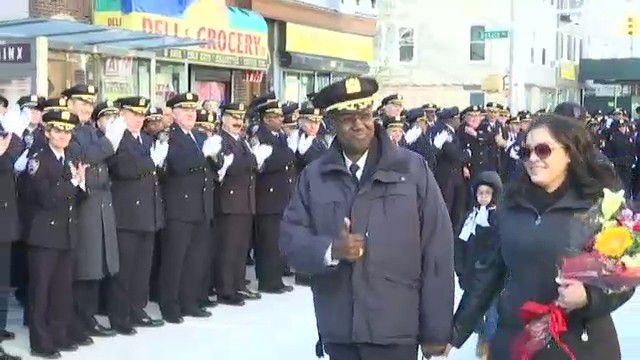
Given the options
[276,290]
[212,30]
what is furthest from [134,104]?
[212,30]

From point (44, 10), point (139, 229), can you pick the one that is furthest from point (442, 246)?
point (44, 10)

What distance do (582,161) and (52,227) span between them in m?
4.99

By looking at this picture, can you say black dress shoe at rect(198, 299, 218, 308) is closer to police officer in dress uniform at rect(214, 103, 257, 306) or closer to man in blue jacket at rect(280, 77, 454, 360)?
police officer in dress uniform at rect(214, 103, 257, 306)

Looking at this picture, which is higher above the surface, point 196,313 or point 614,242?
point 614,242

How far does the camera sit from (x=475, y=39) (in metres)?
40.6

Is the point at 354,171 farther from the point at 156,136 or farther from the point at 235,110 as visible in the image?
the point at 235,110

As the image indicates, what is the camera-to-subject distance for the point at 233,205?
430 inches

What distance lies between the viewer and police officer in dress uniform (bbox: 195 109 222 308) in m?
10.3

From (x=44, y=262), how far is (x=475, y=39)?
3371 cm

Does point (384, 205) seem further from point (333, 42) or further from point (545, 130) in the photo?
point (333, 42)

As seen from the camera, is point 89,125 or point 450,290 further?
point 89,125

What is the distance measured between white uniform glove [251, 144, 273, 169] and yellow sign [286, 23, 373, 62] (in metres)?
13.6

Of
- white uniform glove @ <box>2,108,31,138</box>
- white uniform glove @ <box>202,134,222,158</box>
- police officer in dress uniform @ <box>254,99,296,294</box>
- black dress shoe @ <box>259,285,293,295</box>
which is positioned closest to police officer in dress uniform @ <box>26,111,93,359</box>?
white uniform glove @ <box>2,108,31,138</box>

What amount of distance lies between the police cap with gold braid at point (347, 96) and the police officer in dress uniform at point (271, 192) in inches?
260
